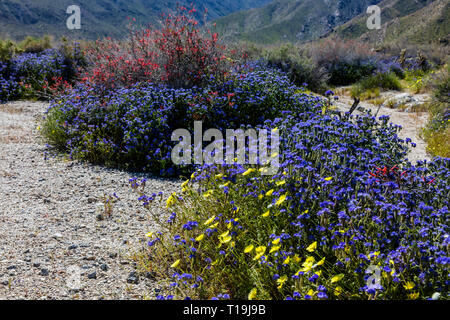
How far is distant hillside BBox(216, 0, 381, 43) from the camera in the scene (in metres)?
98.1

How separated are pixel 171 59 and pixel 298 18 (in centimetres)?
→ 13460

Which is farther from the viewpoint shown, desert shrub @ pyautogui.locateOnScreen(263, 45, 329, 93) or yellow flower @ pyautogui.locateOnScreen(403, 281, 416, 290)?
desert shrub @ pyautogui.locateOnScreen(263, 45, 329, 93)

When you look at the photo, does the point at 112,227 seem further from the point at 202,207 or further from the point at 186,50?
the point at 186,50

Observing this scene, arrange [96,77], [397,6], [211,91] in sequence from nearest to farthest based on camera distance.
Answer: [211,91] < [96,77] < [397,6]

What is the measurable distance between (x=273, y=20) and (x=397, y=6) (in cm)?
9551

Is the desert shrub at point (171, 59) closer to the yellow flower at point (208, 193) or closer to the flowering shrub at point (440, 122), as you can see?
the yellow flower at point (208, 193)

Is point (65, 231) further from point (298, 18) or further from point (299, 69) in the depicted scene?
point (298, 18)

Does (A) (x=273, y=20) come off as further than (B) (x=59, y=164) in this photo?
Yes

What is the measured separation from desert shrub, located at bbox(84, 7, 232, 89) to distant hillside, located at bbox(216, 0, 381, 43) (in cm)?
6914

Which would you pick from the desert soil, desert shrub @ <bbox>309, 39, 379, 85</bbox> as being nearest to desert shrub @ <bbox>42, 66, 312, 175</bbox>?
the desert soil

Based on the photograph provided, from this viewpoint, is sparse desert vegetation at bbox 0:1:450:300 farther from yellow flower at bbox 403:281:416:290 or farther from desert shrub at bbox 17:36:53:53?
desert shrub at bbox 17:36:53:53

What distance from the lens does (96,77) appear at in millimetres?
6598
